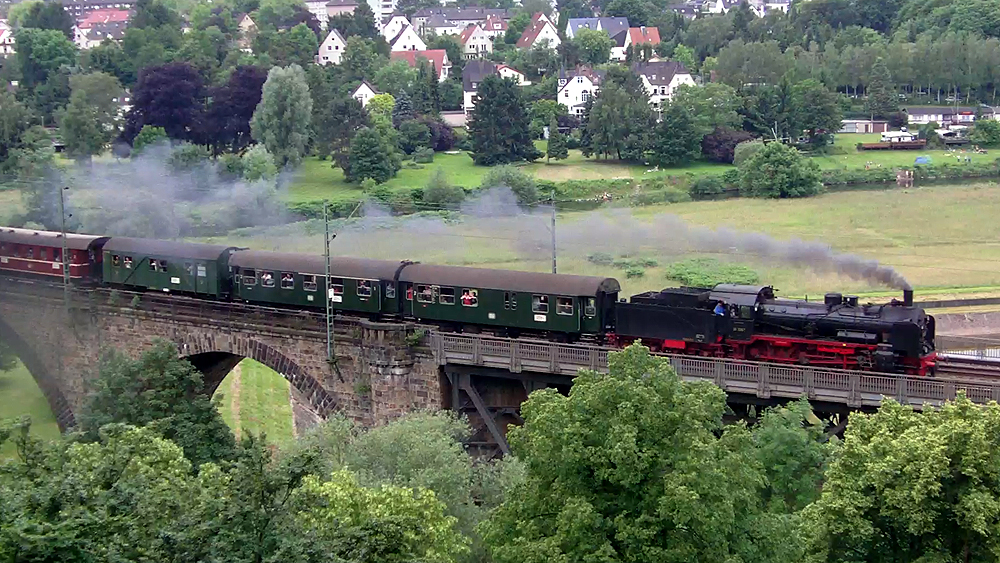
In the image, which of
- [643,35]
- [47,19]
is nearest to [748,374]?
[47,19]

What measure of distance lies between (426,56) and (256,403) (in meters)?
96.7

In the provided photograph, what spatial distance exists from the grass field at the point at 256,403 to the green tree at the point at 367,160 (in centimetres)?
3627

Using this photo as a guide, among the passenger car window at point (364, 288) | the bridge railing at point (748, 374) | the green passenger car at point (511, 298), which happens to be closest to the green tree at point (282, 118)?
the passenger car window at point (364, 288)

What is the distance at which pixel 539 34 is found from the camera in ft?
527

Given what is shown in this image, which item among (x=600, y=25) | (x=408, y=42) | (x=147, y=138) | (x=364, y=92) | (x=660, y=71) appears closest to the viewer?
(x=147, y=138)

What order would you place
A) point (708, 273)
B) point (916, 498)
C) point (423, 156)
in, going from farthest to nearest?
1. point (423, 156)
2. point (708, 273)
3. point (916, 498)

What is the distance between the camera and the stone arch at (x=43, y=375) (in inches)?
1786

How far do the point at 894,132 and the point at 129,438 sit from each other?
336ft

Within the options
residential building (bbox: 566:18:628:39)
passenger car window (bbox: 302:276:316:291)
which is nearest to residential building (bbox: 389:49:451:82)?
residential building (bbox: 566:18:628:39)

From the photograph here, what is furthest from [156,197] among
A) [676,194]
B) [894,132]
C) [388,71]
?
[894,132]

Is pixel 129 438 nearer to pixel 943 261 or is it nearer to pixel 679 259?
pixel 679 259

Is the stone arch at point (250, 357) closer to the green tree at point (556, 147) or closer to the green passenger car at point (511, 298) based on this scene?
the green passenger car at point (511, 298)

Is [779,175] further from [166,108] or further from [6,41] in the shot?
[6,41]

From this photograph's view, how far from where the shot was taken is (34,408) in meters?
46.8
